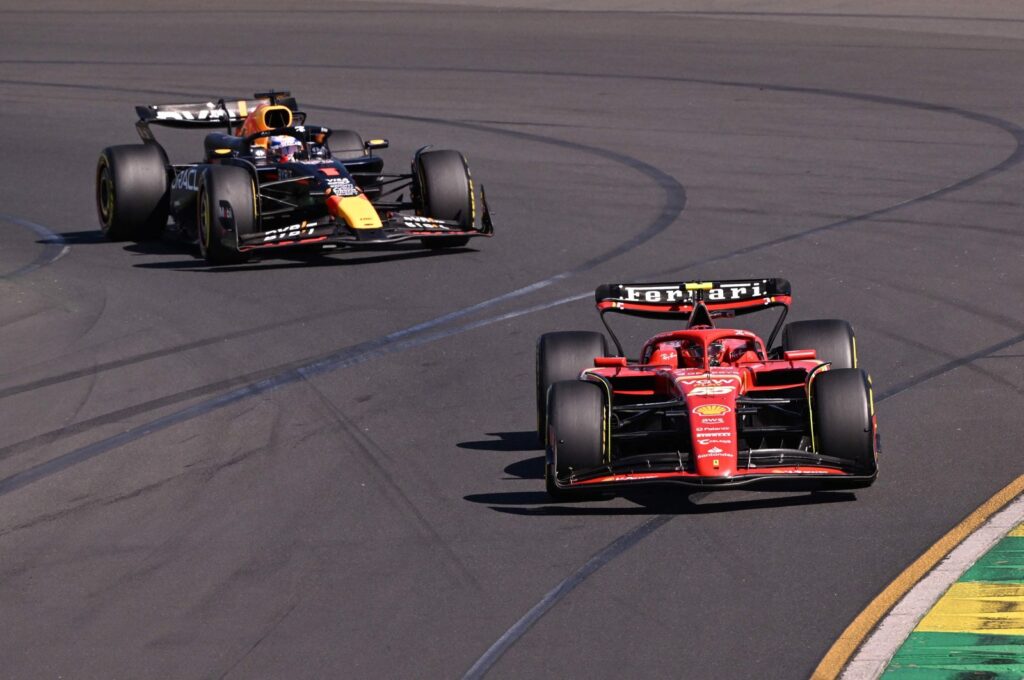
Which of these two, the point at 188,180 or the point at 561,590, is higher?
the point at 188,180

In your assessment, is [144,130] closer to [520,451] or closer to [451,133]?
[451,133]

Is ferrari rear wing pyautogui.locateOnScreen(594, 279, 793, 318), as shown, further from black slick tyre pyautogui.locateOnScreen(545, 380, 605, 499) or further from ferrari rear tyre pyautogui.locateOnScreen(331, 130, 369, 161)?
ferrari rear tyre pyautogui.locateOnScreen(331, 130, 369, 161)

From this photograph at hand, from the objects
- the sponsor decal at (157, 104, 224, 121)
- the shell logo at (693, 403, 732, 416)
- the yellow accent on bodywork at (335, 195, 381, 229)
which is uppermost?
the sponsor decal at (157, 104, 224, 121)

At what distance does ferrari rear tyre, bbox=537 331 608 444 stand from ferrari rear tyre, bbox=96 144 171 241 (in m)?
9.69

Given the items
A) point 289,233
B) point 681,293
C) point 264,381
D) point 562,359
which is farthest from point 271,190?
point 562,359

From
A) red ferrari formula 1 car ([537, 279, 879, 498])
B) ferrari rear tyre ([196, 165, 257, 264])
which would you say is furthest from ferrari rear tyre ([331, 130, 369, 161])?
red ferrari formula 1 car ([537, 279, 879, 498])

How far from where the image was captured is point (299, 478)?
34.2ft

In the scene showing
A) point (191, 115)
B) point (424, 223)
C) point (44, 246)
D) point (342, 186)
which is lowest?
point (44, 246)

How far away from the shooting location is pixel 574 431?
9.50 m

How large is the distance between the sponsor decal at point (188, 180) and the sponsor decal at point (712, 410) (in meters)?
9.98

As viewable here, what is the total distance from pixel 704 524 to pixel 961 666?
2.21m

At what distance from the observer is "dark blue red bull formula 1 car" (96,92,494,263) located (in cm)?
1739

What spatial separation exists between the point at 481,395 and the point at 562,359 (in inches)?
67.1

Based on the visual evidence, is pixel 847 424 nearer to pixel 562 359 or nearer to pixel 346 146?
pixel 562 359
